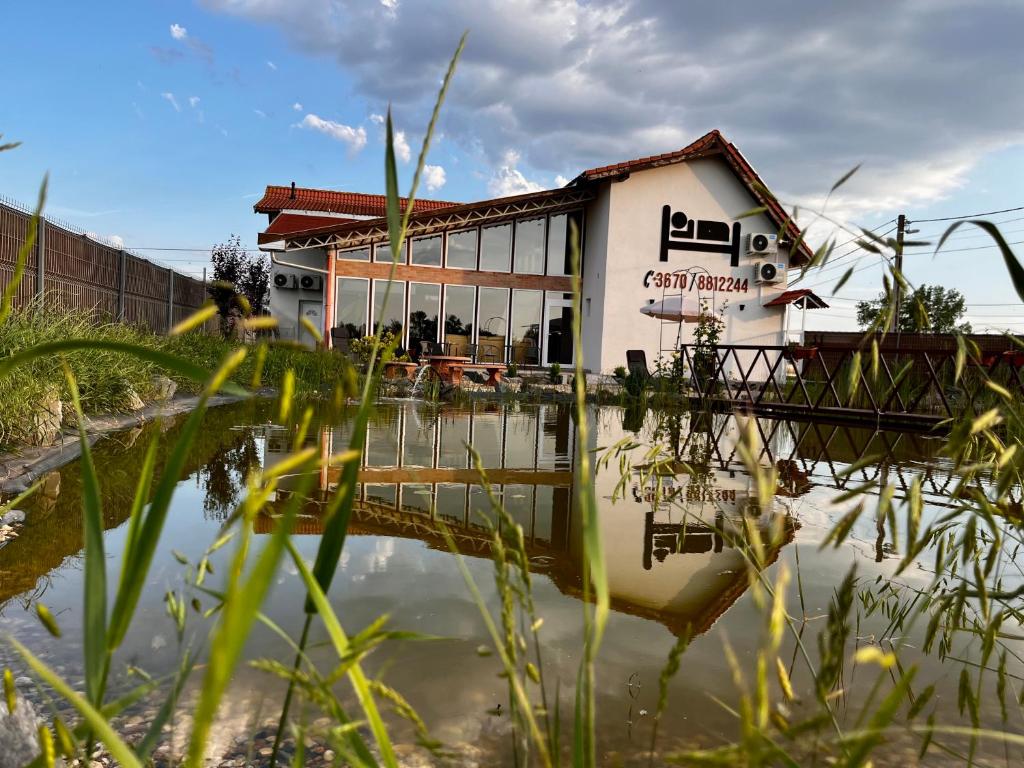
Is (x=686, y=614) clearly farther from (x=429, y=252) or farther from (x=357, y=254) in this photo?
(x=429, y=252)

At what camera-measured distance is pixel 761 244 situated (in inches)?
643

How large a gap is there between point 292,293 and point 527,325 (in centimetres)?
591

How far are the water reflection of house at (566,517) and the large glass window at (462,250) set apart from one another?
Answer: 38.8 feet

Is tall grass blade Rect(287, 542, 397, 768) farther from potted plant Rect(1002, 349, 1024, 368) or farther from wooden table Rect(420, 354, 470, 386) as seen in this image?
wooden table Rect(420, 354, 470, 386)

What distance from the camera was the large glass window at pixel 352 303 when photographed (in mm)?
16609

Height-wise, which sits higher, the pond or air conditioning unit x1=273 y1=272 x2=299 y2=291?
air conditioning unit x1=273 y1=272 x2=299 y2=291

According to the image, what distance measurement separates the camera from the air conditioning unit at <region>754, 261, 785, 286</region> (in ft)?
54.0

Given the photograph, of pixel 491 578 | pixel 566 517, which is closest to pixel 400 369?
pixel 566 517

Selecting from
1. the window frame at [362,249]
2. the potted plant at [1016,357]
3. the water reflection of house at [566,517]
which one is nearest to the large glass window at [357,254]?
the window frame at [362,249]

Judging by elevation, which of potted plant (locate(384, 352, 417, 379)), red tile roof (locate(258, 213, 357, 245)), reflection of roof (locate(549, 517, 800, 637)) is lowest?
reflection of roof (locate(549, 517, 800, 637))

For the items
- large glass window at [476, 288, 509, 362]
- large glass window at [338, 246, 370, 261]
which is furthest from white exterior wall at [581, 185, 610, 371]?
large glass window at [338, 246, 370, 261]

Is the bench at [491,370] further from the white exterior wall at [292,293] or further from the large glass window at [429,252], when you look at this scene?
the white exterior wall at [292,293]

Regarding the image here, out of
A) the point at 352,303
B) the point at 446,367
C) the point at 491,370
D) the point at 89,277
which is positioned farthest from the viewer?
the point at 352,303

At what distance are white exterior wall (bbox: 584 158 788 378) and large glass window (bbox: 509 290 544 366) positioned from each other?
53.0 inches
